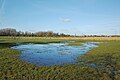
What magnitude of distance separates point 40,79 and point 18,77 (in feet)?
6.12

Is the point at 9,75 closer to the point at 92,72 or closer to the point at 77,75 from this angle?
the point at 77,75

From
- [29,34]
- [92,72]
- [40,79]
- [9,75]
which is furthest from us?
[29,34]

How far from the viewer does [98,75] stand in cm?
1477

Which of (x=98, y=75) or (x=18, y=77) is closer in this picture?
(x=18, y=77)

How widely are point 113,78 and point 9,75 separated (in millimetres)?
8327

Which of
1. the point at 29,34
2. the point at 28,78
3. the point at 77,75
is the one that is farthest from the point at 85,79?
the point at 29,34

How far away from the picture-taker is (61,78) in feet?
44.9

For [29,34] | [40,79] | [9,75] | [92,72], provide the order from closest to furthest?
[40,79] → [9,75] → [92,72] → [29,34]

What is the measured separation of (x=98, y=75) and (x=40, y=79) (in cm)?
491

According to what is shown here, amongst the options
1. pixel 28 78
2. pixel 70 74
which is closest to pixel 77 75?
pixel 70 74

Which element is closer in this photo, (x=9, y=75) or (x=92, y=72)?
(x=9, y=75)

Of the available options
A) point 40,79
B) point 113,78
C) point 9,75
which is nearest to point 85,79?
point 113,78

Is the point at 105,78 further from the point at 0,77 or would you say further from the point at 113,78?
the point at 0,77

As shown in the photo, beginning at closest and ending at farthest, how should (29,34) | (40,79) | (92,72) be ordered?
(40,79) < (92,72) < (29,34)
